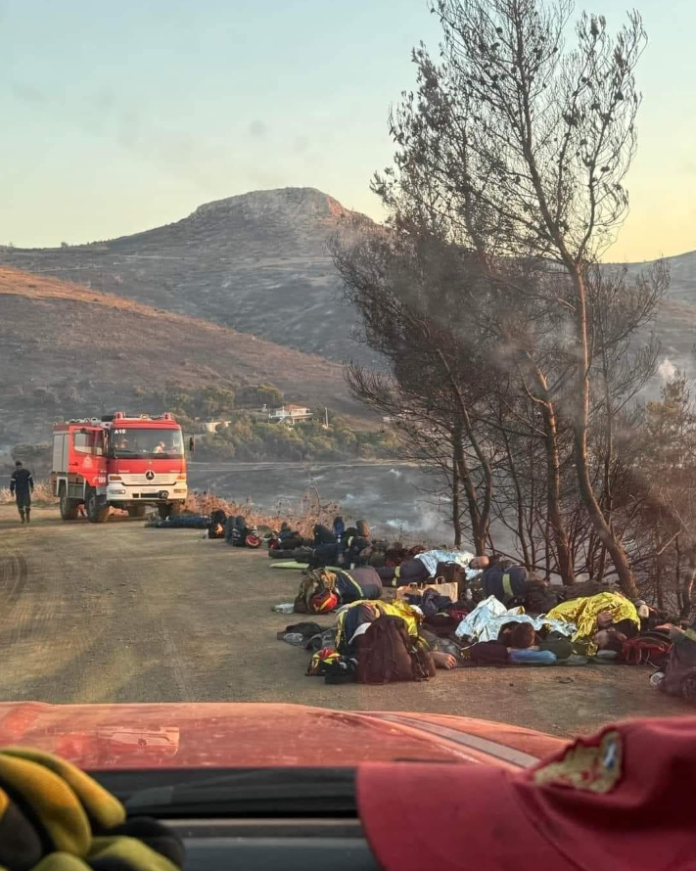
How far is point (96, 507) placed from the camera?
2503 cm

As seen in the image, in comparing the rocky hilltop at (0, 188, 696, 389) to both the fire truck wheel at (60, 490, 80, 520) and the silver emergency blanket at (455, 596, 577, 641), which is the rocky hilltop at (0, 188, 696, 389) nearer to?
the fire truck wheel at (60, 490, 80, 520)

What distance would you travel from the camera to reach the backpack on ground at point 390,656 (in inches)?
304

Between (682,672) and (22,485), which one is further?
(22,485)

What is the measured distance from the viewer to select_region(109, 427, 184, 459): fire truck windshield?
24531 millimetres

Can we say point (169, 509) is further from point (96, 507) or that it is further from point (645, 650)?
point (645, 650)

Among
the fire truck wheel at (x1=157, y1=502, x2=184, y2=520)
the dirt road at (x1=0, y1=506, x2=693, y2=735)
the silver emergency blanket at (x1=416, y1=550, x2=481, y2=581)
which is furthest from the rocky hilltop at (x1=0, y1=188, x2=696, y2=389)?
the dirt road at (x1=0, y1=506, x2=693, y2=735)

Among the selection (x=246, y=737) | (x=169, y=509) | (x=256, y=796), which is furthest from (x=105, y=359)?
(x=256, y=796)

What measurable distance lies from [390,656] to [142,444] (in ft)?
59.0

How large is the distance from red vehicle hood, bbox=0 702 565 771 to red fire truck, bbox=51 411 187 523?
886 inches

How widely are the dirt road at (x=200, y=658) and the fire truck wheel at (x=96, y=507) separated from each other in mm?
8942

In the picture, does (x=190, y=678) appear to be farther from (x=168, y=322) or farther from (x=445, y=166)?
(x=168, y=322)

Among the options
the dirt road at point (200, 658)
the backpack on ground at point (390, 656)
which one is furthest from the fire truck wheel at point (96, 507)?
the backpack on ground at point (390, 656)

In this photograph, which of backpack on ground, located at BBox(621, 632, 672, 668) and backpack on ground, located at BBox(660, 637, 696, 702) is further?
backpack on ground, located at BBox(621, 632, 672, 668)

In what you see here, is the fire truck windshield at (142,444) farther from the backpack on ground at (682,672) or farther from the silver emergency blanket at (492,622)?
the backpack on ground at (682,672)
